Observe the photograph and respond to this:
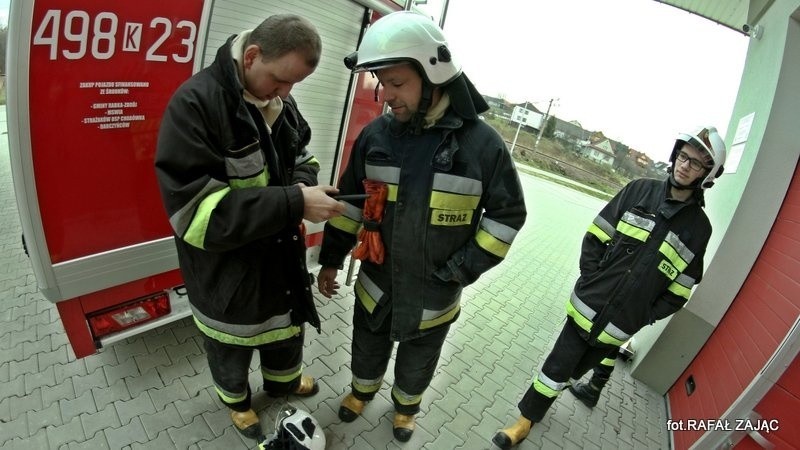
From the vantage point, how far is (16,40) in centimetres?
142

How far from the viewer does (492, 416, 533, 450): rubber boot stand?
2.70m

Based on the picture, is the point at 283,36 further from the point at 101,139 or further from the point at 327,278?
the point at 327,278

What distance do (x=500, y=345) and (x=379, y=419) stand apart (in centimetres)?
177

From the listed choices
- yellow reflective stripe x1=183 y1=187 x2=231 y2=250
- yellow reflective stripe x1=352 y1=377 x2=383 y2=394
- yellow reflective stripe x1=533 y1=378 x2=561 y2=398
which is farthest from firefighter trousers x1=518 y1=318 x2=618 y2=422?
yellow reflective stripe x1=183 y1=187 x2=231 y2=250

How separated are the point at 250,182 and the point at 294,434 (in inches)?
56.9

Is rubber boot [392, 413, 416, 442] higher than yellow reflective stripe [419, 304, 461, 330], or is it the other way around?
yellow reflective stripe [419, 304, 461, 330]

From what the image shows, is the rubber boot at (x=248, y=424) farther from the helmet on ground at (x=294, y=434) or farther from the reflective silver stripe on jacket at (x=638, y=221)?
the reflective silver stripe on jacket at (x=638, y=221)

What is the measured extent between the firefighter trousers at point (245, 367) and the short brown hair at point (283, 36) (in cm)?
145

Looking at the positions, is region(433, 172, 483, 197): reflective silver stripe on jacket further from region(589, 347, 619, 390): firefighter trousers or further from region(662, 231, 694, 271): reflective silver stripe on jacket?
region(589, 347, 619, 390): firefighter trousers

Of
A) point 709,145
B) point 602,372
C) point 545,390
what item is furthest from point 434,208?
point 602,372

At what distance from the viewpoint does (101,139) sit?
1.76m

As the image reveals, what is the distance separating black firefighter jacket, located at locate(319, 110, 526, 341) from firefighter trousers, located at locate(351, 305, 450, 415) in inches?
6.9

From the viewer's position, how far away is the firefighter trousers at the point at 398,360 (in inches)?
88.2

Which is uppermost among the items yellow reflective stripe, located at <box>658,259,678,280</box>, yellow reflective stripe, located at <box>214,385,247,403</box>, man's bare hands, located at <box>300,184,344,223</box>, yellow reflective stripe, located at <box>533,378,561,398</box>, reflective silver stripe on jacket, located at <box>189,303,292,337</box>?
man's bare hands, located at <box>300,184,344,223</box>
